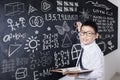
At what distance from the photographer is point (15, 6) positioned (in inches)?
65.2

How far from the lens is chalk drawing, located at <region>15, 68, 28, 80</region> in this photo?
1714 millimetres

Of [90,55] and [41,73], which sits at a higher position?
[90,55]

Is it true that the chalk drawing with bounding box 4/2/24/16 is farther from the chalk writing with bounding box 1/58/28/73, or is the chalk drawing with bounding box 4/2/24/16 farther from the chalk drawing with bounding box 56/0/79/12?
the chalk drawing with bounding box 56/0/79/12

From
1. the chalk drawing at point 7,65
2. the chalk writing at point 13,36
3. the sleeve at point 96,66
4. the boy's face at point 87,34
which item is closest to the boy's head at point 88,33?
the boy's face at point 87,34

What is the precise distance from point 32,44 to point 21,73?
0.26m

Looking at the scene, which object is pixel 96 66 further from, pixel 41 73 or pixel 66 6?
pixel 66 6

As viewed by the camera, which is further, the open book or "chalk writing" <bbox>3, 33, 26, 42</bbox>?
the open book

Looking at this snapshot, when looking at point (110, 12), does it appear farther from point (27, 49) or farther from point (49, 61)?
point (27, 49)

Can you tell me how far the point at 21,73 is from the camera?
174 centimetres

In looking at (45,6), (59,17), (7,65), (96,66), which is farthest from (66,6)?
(7,65)

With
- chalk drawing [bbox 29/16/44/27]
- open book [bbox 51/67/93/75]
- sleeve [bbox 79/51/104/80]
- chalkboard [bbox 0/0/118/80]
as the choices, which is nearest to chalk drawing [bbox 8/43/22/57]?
chalkboard [bbox 0/0/118/80]

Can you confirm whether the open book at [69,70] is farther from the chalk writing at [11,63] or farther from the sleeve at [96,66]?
the chalk writing at [11,63]

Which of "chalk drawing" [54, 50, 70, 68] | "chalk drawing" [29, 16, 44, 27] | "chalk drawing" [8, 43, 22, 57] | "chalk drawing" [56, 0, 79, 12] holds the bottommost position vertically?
"chalk drawing" [54, 50, 70, 68]

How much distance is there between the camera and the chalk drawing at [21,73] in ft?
5.62
